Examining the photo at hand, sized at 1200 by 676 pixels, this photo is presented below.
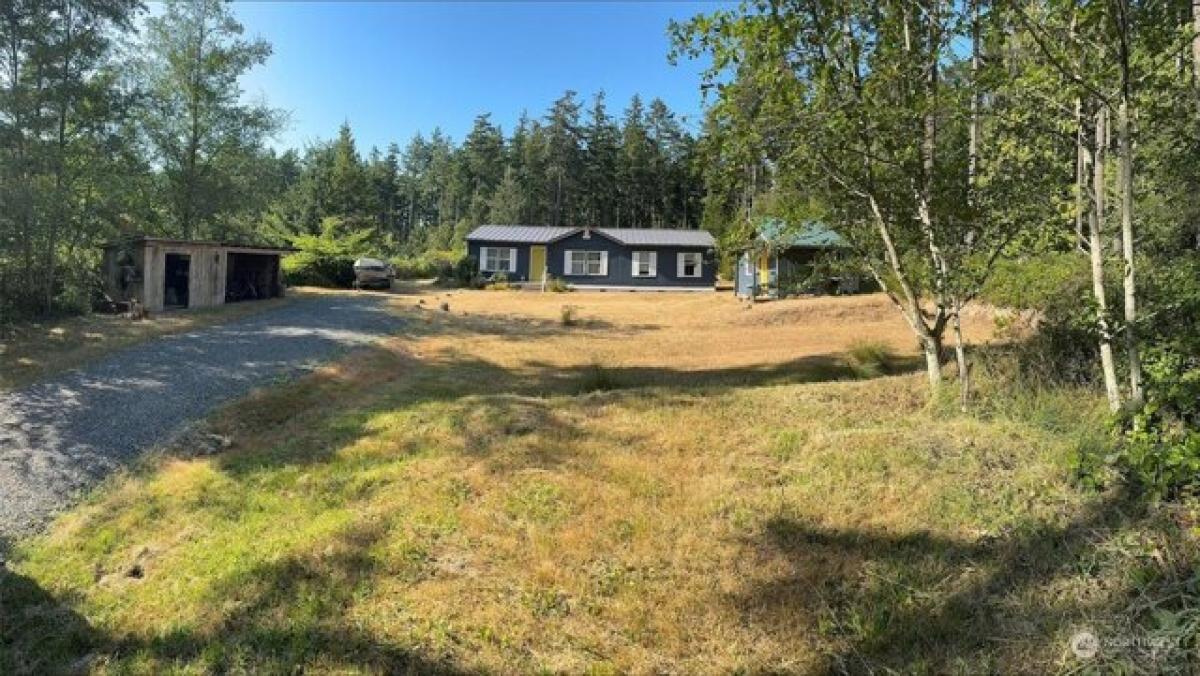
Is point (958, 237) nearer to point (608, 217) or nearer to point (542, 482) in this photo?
point (542, 482)

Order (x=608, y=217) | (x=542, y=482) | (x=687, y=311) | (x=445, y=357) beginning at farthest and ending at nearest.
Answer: (x=608, y=217) < (x=687, y=311) < (x=445, y=357) < (x=542, y=482)

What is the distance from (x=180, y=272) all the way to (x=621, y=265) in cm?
2001

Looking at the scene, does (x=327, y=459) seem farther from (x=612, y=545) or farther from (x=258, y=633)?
(x=612, y=545)

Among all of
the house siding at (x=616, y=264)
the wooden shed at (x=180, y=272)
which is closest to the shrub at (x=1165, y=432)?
the wooden shed at (x=180, y=272)

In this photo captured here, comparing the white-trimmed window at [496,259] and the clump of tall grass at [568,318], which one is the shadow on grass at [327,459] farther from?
the white-trimmed window at [496,259]

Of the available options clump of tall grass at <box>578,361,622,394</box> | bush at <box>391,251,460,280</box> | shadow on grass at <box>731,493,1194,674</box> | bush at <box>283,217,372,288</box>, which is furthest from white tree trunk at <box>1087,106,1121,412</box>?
bush at <box>391,251,460,280</box>

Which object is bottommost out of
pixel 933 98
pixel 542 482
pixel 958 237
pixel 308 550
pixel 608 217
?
pixel 308 550

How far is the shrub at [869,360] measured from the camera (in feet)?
35.5

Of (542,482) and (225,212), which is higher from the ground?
(225,212)

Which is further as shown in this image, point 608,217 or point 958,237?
point 608,217

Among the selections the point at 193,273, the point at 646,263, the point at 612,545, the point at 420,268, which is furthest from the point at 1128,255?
the point at 420,268

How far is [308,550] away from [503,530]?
1.55 metres

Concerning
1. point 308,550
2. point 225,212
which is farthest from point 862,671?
point 225,212

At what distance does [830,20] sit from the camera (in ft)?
21.4
